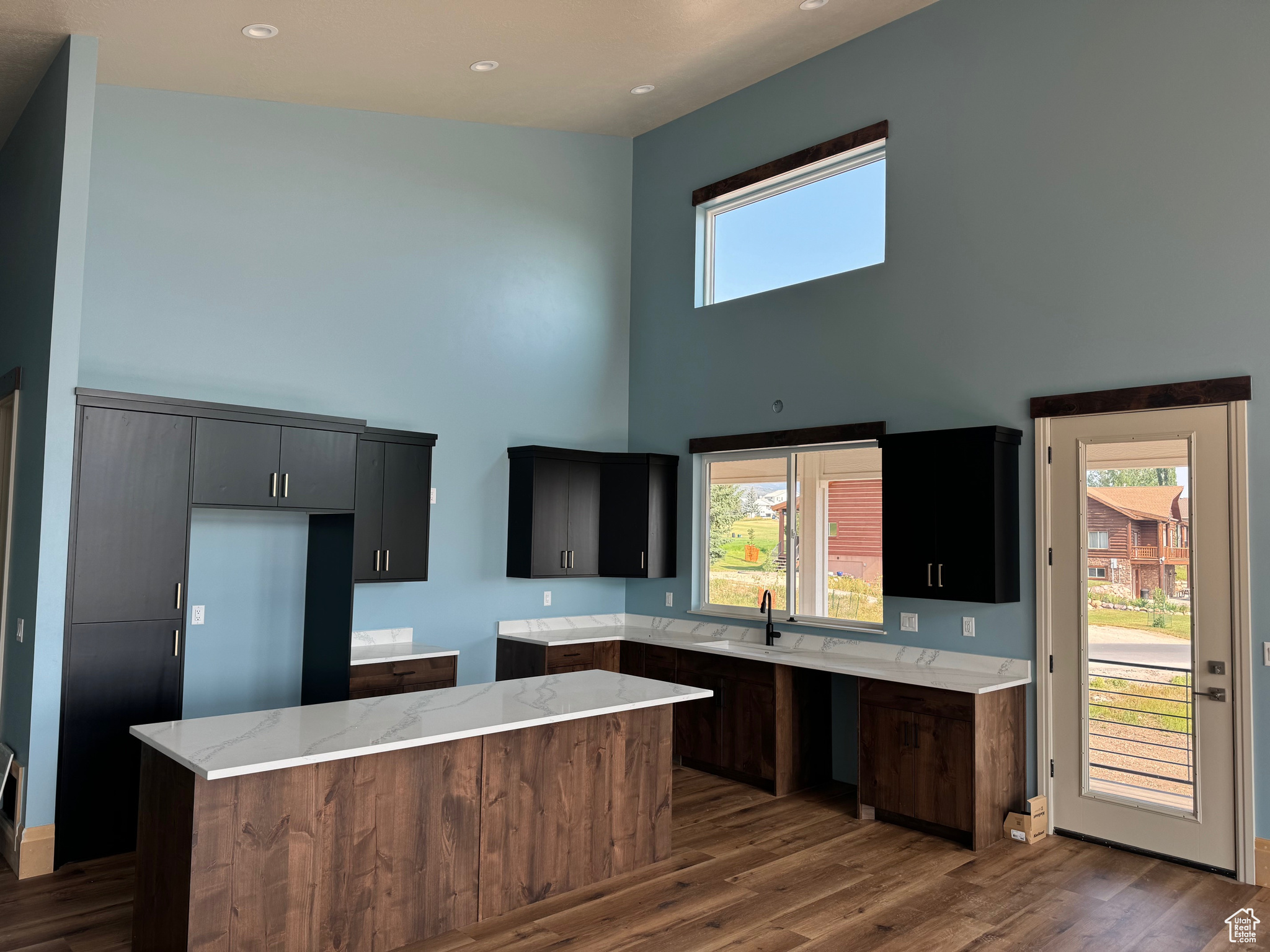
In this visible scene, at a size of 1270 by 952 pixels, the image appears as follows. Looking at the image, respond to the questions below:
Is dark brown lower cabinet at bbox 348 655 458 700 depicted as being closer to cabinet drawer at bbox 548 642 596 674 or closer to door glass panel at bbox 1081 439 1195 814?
cabinet drawer at bbox 548 642 596 674

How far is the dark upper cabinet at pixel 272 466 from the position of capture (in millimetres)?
4605

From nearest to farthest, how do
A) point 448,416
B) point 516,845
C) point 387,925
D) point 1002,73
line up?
point 387,925 < point 516,845 < point 1002,73 < point 448,416

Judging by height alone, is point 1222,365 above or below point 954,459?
above

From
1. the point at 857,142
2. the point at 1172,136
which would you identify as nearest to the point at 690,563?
the point at 857,142

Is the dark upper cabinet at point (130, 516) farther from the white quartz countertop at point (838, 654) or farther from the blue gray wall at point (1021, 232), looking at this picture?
the blue gray wall at point (1021, 232)

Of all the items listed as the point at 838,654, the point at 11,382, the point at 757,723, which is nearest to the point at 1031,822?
the point at 838,654

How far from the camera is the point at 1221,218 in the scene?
4.28 m

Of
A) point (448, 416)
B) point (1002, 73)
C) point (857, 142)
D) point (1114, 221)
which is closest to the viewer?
point (1114, 221)

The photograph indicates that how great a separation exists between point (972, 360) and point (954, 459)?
68cm

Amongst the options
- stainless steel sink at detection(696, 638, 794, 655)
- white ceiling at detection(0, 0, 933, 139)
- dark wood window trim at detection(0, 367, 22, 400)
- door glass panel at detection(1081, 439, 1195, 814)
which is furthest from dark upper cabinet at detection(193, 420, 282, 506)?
door glass panel at detection(1081, 439, 1195, 814)

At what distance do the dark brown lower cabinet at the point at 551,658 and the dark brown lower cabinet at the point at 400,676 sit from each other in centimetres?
60

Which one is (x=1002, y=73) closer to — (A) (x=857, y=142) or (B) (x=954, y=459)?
(A) (x=857, y=142)

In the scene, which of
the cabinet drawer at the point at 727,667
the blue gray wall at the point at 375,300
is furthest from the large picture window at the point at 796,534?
Answer: the blue gray wall at the point at 375,300

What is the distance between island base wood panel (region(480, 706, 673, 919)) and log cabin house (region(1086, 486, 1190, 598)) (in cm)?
243
